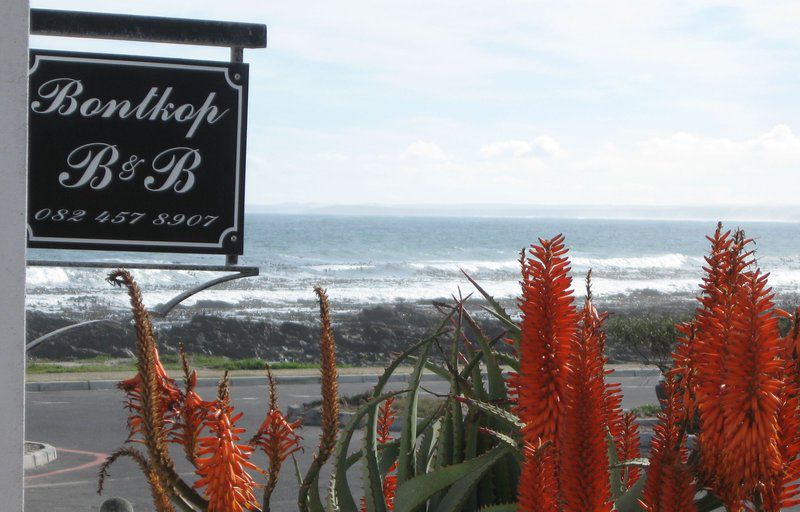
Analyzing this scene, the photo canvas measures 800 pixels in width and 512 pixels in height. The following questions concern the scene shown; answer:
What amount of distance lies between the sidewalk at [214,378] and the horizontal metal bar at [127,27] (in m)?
16.9

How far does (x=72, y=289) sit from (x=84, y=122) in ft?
171

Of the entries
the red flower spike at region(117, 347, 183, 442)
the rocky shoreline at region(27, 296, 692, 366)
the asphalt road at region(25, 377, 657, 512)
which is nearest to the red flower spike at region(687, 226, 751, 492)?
the red flower spike at region(117, 347, 183, 442)

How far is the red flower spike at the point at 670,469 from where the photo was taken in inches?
41.1

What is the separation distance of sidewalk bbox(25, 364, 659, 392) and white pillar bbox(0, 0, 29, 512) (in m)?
18.5

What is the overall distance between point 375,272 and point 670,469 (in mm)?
71413

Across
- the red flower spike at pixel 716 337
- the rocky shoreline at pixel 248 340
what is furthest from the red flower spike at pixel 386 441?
the rocky shoreline at pixel 248 340

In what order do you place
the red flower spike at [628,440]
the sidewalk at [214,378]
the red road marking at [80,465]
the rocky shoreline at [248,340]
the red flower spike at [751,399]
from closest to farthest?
the red flower spike at [751,399]
the red flower spike at [628,440]
the red road marking at [80,465]
the sidewalk at [214,378]
the rocky shoreline at [248,340]

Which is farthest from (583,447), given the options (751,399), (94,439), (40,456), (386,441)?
(94,439)

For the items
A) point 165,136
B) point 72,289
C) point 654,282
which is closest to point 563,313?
point 165,136

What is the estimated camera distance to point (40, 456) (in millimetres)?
13695

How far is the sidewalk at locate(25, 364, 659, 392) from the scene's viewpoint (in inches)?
815

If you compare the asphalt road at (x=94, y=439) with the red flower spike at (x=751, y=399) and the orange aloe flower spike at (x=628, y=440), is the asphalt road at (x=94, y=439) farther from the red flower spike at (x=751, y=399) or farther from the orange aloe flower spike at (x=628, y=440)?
the red flower spike at (x=751, y=399)

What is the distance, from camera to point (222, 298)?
168 ft

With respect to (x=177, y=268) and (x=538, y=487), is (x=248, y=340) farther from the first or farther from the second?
(x=538, y=487)
